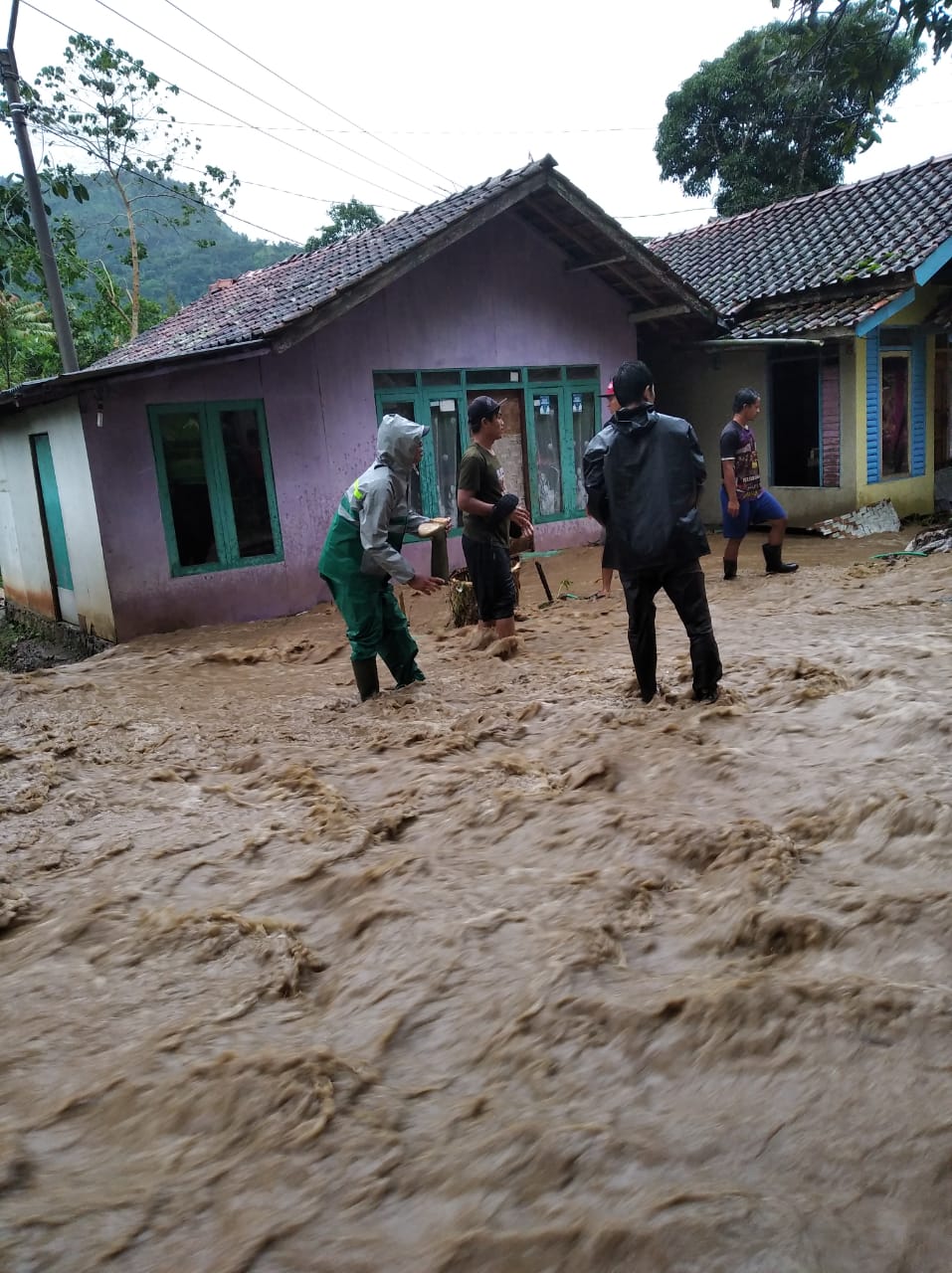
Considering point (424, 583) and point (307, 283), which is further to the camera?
point (307, 283)

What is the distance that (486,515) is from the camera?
19.9 feet

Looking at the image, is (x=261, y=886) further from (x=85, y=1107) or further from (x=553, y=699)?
(x=553, y=699)

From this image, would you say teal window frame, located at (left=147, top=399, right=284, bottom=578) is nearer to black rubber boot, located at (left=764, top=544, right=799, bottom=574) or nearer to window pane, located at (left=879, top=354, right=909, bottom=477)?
black rubber boot, located at (left=764, top=544, right=799, bottom=574)

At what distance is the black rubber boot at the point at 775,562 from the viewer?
8.97m

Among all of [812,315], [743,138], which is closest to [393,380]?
[812,315]

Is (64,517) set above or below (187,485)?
below

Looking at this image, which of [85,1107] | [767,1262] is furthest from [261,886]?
[767,1262]

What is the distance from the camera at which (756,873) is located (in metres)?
3.17

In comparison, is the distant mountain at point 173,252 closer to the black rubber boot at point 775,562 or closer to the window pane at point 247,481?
the window pane at point 247,481

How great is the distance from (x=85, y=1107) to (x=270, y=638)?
6411 mm

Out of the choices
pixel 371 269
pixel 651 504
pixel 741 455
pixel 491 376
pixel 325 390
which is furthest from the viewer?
pixel 491 376

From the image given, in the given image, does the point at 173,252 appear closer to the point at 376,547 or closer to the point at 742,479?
the point at 742,479

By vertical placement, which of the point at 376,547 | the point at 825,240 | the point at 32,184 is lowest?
the point at 376,547

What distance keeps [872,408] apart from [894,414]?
864mm
